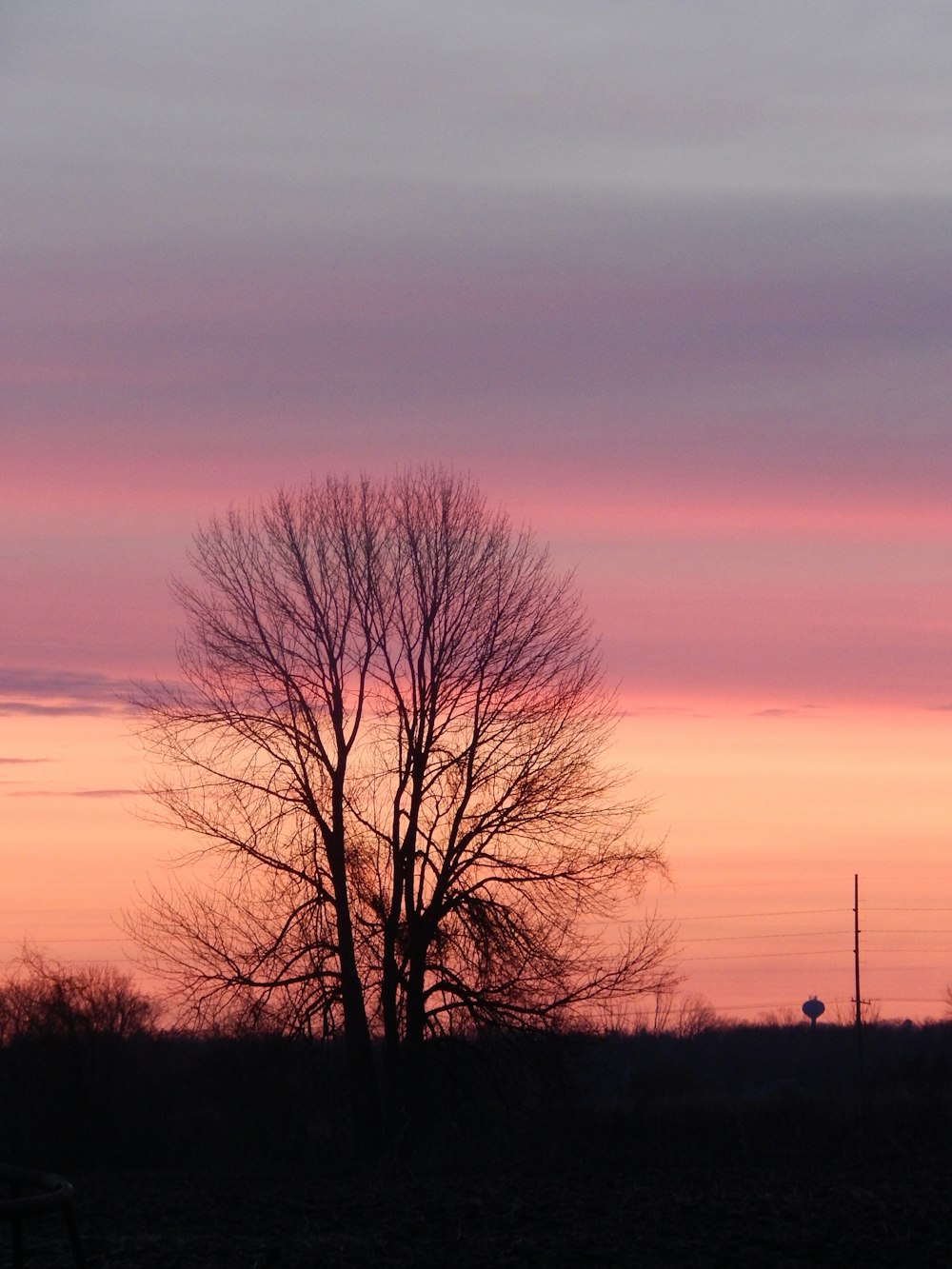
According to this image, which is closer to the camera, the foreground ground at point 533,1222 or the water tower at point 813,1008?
the foreground ground at point 533,1222

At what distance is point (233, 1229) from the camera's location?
16969 millimetres

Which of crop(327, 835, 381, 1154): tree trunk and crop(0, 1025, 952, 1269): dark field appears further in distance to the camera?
crop(327, 835, 381, 1154): tree trunk

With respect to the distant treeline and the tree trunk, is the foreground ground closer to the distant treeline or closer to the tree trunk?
the distant treeline

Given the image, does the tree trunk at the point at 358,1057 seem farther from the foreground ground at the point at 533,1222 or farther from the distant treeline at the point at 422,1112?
the foreground ground at the point at 533,1222

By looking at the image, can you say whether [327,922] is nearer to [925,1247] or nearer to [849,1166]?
[849,1166]

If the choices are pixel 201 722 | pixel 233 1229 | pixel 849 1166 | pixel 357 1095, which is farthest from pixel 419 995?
pixel 233 1229

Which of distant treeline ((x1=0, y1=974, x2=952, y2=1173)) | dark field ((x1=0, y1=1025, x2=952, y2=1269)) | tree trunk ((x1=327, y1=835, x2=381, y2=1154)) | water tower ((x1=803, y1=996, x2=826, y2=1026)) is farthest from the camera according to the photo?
water tower ((x1=803, y1=996, x2=826, y2=1026))

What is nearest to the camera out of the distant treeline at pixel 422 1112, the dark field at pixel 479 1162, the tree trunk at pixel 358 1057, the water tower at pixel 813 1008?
the dark field at pixel 479 1162

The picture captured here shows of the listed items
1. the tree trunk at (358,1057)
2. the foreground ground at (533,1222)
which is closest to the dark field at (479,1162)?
the foreground ground at (533,1222)

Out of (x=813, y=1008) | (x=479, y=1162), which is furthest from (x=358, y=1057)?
(x=813, y=1008)

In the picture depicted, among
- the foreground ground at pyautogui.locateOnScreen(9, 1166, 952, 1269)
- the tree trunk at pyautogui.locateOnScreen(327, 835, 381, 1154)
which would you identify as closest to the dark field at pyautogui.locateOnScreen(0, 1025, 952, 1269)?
the foreground ground at pyautogui.locateOnScreen(9, 1166, 952, 1269)

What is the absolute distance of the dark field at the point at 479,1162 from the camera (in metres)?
15.5

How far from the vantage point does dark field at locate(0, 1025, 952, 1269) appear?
15508mm

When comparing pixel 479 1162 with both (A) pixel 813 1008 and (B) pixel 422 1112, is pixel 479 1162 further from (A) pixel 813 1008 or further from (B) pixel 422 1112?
(A) pixel 813 1008
